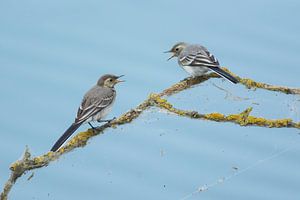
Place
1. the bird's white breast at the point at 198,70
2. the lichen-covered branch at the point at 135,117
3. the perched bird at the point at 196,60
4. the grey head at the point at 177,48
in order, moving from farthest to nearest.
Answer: the grey head at the point at 177,48 < the bird's white breast at the point at 198,70 < the perched bird at the point at 196,60 < the lichen-covered branch at the point at 135,117

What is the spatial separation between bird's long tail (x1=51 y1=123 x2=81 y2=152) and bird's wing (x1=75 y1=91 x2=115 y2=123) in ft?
0.29

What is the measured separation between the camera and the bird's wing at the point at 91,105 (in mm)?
7432

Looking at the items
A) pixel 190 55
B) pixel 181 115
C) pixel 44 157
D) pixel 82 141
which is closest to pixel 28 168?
pixel 44 157

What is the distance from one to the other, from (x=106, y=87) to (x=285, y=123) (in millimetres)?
2700

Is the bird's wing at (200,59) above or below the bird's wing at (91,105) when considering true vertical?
above

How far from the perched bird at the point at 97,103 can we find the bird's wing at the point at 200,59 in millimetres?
1125

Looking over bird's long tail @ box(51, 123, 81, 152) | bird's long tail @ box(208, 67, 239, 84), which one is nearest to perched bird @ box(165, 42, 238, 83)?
bird's long tail @ box(208, 67, 239, 84)

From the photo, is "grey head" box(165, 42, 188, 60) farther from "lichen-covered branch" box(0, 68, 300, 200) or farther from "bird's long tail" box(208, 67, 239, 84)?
"lichen-covered branch" box(0, 68, 300, 200)

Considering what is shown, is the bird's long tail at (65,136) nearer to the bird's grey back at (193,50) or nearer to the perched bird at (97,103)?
the perched bird at (97,103)

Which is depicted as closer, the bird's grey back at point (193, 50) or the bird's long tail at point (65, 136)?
the bird's long tail at point (65, 136)

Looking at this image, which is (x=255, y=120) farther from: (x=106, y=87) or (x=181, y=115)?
(x=106, y=87)

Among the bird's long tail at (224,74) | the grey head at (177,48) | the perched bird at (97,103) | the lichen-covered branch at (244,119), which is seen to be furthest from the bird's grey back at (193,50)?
the lichen-covered branch at (244,119)

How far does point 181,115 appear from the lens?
6.73 meters

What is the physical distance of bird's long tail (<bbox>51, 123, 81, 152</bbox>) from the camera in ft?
21.4
